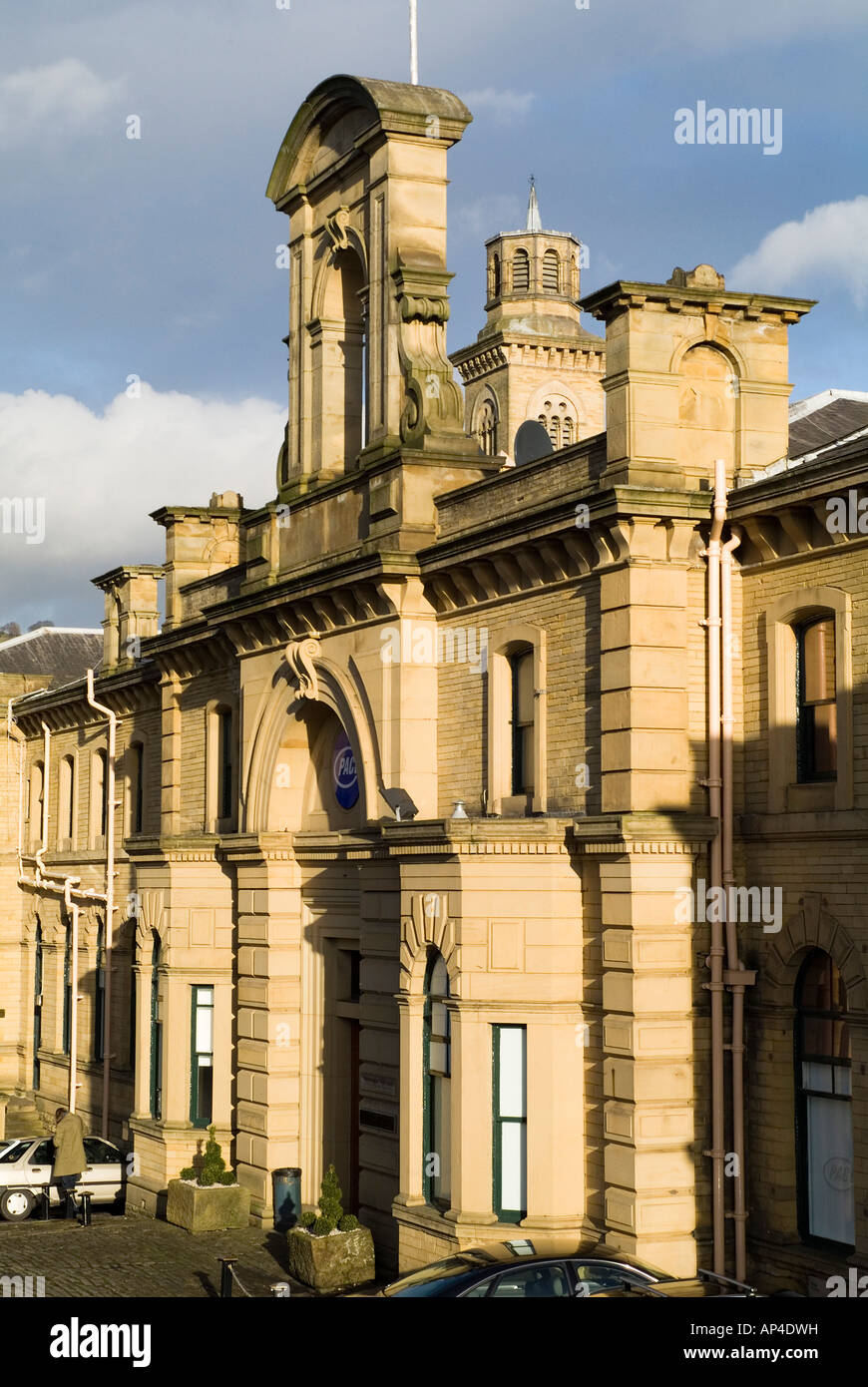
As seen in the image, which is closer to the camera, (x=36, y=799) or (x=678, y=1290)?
(x=678, y=1290)

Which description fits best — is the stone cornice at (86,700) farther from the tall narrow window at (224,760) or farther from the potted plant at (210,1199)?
the potted plant at (210,1199)

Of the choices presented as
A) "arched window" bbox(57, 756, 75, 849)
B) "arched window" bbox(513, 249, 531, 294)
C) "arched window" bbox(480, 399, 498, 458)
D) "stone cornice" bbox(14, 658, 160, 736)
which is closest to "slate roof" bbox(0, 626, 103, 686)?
"stone cornice" bbox(14, 658, 160, 736)

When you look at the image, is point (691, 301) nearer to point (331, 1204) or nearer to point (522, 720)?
point (522, 720)

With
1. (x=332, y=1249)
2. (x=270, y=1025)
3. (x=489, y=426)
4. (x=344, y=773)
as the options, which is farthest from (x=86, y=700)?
(x=489, y=426)

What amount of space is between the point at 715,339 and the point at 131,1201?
1827 centimetres

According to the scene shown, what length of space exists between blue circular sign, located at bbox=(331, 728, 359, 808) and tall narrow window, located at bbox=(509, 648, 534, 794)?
13.6 feet

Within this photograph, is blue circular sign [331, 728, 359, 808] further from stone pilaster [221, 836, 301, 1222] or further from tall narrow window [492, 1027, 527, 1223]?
tall narrow window [492, 1027, 527, 1223]

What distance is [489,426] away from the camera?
88.8 m

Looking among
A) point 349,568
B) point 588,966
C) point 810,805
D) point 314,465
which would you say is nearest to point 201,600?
point 314,465

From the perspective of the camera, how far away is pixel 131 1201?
101ft

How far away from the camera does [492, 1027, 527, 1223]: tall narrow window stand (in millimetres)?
20453

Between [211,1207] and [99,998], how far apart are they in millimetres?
12200
